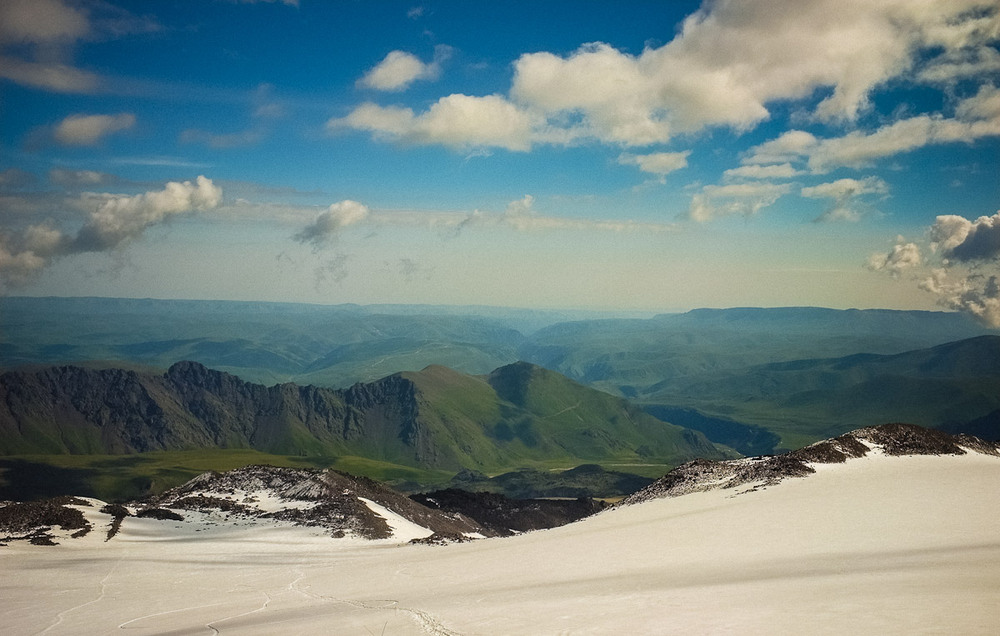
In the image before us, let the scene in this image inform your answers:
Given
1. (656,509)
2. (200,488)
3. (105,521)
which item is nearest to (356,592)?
(656,509)

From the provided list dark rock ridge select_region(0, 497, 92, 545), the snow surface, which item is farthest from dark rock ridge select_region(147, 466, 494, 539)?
the snow surface

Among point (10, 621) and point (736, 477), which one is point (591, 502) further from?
point (10, 621)

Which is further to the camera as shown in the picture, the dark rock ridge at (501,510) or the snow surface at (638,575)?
the dark rock ridge at (501,510)

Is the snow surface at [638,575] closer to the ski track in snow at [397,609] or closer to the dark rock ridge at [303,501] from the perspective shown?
the ski track in snow at [397,609]

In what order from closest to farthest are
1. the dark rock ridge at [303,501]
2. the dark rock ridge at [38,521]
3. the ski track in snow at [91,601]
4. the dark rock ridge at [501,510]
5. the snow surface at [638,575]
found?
the snow surface at [638,575] < the ski track in snow at [91,601] < the dark rock ridge at [38,521] < the dark rock ridge at [303,501] < the dark rock ridge at [501,510]

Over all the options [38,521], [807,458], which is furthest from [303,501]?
[807,458]

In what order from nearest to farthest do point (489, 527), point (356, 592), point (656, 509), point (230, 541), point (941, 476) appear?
point (356, 592)
point (941, 476)
point (656, 509)
point (230, 541)
point (489, 527)

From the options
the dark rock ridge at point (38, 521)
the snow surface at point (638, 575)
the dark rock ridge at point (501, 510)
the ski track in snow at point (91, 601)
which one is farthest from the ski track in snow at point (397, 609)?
the dark rock ridge at point (501, 510)
